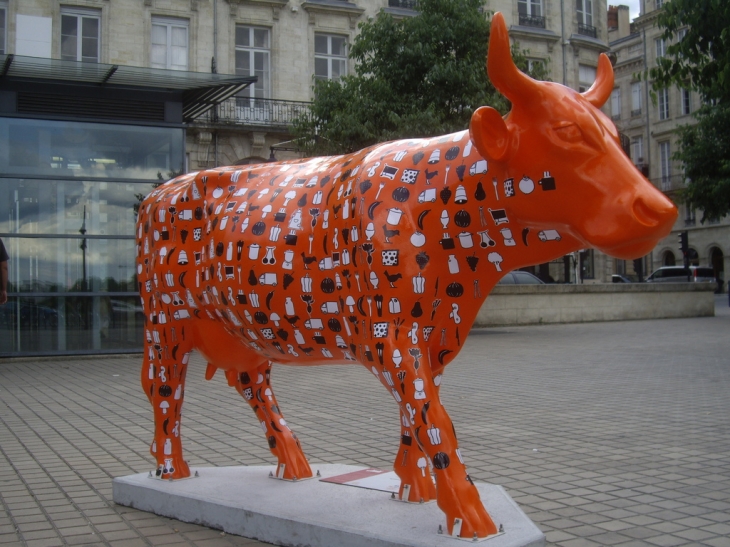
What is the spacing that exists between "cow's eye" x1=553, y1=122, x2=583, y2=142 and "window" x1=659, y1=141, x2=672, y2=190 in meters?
49.9

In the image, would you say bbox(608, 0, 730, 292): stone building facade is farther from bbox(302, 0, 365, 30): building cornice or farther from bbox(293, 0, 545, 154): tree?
bbox(293, 0, 545, 154): tree

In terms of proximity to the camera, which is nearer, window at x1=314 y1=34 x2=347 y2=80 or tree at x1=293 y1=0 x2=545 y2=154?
tree at x1=293 y1=0 x2=545 y2=154

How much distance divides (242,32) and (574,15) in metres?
12.8

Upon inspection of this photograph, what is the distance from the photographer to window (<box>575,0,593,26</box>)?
1158 inches

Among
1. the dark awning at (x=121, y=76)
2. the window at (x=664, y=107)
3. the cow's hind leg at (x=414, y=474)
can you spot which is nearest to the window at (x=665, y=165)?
the window at (x=664, y=107)

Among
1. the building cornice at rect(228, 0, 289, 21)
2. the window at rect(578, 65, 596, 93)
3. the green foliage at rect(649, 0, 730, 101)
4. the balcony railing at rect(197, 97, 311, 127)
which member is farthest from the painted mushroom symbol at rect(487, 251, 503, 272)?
the window at rect(578, 65, 596, 93)

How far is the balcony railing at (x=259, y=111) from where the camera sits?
2381 cm

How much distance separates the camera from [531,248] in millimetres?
3178

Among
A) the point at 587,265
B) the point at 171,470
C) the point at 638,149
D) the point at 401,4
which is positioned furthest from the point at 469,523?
the point at 638,149

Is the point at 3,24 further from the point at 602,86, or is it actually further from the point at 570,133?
the point at 570,133

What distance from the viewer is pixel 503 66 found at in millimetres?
2906

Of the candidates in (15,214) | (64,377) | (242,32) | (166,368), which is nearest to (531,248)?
(166,368)

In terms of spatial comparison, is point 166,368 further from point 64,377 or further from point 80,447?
point 64,377

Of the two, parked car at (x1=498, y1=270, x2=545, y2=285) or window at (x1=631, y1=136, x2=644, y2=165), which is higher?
window at (x1=631, y1=136, x2=644, y2=165)
